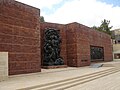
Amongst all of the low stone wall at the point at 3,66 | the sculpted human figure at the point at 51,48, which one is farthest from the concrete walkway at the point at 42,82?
the sculpted human figure at the point at 51,48

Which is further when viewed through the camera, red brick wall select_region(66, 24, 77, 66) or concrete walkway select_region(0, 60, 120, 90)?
red brick wall select_region(66, 24, 77, 66)

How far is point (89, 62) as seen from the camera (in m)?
24.2

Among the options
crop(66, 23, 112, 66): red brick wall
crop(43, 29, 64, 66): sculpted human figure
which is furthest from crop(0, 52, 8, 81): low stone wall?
crop(66, 23, 112, 66): red brick wall

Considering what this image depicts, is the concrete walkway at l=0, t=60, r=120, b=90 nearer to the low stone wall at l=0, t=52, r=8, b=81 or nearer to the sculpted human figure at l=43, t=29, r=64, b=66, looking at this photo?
the low stone wall at l=0, t=52, r=8, b=81

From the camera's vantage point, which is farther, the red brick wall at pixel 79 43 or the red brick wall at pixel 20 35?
the red brick wall at pixel 79 43

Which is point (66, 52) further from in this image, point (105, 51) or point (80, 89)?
point (80, 89)

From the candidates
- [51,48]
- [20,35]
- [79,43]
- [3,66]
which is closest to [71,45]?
[79,43]

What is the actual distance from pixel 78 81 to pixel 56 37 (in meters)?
8.60

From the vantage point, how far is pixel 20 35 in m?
14.0

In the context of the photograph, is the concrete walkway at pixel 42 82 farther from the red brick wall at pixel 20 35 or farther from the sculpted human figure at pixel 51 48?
the sculpted human figure at pixel 51 48

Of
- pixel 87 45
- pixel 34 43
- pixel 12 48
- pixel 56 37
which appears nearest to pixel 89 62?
pixel 87 45

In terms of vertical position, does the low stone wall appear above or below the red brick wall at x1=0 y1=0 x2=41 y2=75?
below

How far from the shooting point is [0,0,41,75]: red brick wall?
13.1 metres

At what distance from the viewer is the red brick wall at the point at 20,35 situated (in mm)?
13102
